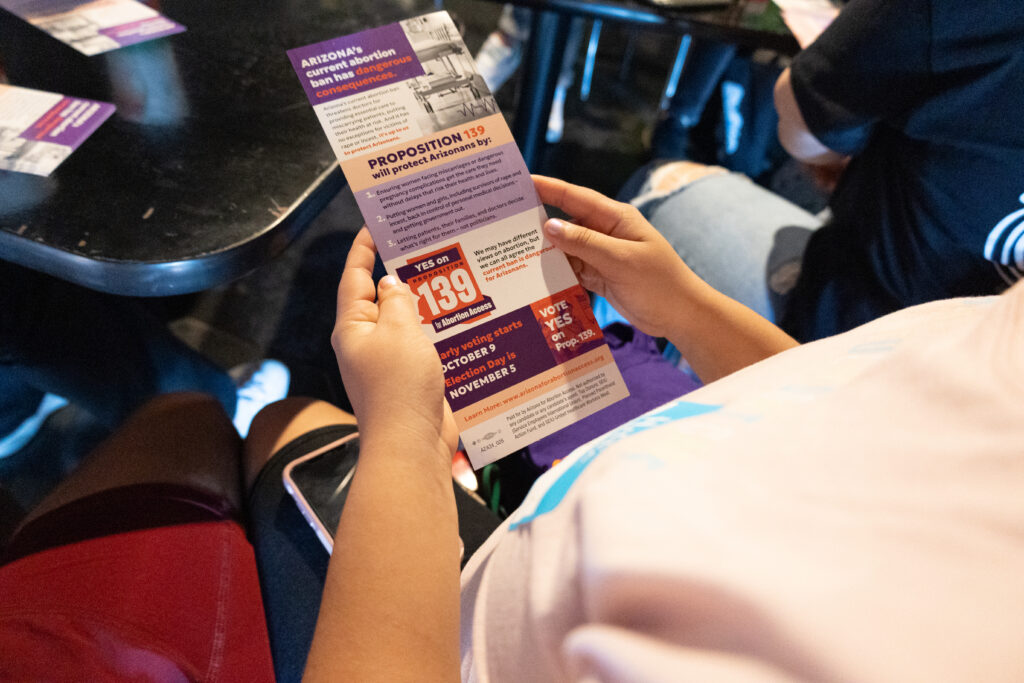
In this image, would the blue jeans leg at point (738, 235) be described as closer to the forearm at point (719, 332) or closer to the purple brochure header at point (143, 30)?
the forearm at point (719, 332)

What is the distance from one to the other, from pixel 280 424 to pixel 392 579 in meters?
0.47

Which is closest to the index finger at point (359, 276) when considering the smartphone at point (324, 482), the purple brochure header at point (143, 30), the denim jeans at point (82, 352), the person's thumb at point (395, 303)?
the person's thumb at point (395, 303)

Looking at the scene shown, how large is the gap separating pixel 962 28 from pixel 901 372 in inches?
24.7

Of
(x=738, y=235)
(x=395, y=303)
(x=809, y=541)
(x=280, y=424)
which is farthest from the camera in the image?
(x=738, y=235)

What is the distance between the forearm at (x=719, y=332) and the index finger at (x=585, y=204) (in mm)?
119

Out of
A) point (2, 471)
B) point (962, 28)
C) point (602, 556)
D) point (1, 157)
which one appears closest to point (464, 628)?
point (602, 556)

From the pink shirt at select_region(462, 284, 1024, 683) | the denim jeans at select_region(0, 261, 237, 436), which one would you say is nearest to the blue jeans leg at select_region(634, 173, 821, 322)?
the pink shirt at select_region(462, 284, 1024, 683)

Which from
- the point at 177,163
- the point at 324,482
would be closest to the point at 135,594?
the point at 324,482

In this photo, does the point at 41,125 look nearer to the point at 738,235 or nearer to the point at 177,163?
the point at 177,163

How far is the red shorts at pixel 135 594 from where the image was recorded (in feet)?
1.65

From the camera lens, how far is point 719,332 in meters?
0.65

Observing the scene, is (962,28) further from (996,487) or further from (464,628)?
(464,628)

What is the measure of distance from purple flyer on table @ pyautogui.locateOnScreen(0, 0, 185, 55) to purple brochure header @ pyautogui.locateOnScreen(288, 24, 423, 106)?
1.53 feet

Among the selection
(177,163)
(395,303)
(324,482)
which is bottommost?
(324,482)
